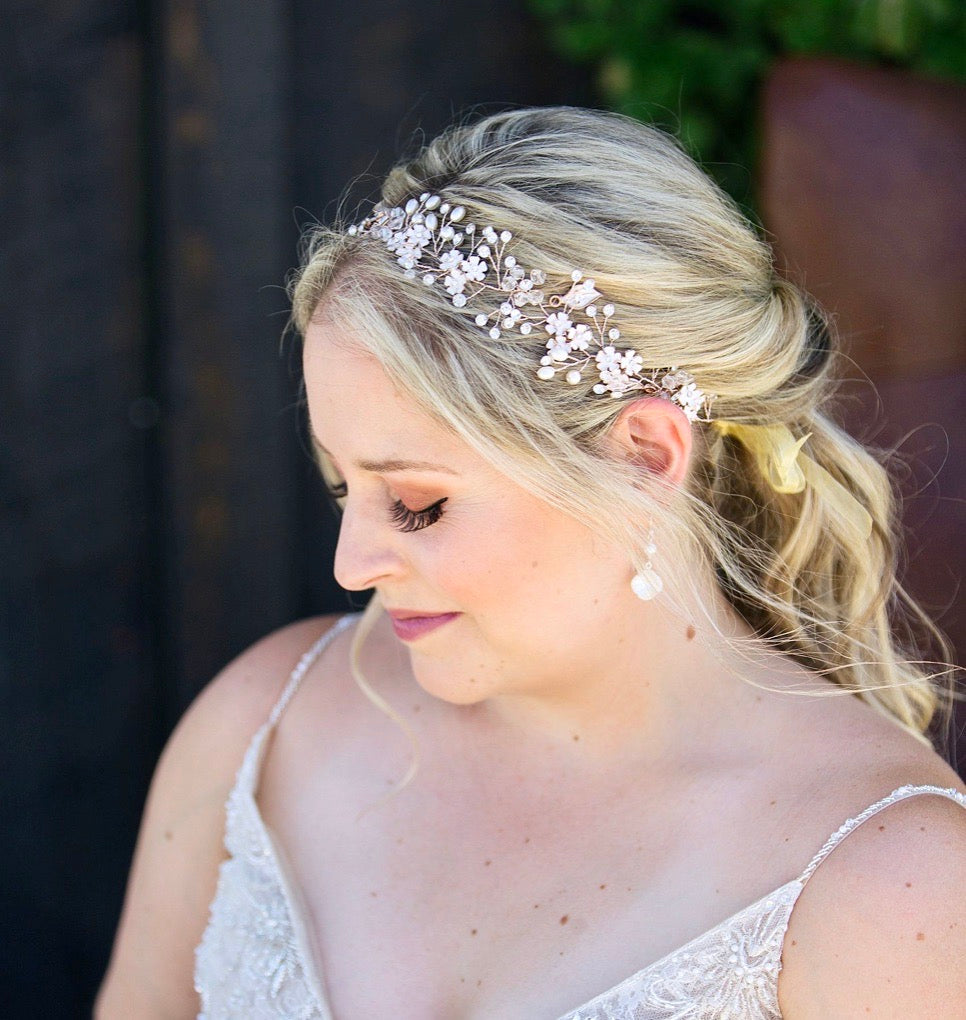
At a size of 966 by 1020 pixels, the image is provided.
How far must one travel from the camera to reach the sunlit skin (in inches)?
50.9

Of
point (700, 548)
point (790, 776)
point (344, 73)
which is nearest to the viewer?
point (790, 776)

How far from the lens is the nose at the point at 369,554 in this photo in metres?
1.33

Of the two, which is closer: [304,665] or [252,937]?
[252,937]

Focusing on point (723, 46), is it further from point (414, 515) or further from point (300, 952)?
point (300, 952)

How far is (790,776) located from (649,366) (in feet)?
1.67

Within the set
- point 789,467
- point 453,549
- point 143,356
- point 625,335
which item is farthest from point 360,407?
point 143,356

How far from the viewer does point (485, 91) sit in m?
2.62

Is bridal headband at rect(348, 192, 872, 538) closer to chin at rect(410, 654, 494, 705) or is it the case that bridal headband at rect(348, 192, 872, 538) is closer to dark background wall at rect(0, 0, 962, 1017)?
chin at rect(410, 654, 494, 705)

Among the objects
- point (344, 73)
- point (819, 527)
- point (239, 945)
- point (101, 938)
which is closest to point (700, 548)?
point (819, 527)

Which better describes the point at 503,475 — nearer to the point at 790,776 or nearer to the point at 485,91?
the point at 790,776

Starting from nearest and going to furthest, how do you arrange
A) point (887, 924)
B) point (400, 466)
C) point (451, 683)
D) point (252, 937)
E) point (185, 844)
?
1. point (887, 924)
2. point (400, 466)
3. point (451, 683)
4. point (252, 937)
5. point (185, 844)

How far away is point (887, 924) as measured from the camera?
1188 millimetres

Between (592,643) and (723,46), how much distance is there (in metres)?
1.70

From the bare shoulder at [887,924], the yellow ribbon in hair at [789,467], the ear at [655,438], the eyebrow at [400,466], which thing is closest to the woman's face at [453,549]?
the eyebrow at [400,466]
